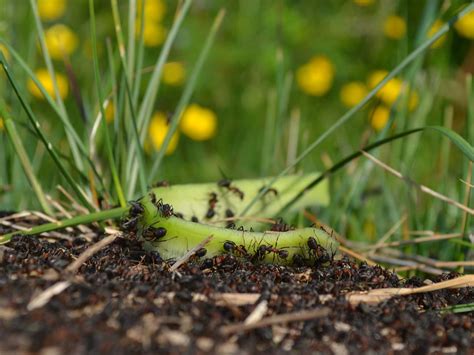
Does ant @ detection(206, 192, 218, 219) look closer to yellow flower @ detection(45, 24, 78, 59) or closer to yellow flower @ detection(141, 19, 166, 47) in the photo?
yellow flower @ detection(45, 24, 78, 59)

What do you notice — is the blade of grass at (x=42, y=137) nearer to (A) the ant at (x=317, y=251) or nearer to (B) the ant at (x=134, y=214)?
(B) the ant at (x=134, y=214)

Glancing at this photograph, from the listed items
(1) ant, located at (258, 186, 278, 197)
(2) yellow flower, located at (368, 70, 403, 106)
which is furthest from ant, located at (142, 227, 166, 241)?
(2) yellow flower, located at (368, 70, 403, 106)

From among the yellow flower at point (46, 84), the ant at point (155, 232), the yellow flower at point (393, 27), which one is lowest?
the ant at point (155, 232)

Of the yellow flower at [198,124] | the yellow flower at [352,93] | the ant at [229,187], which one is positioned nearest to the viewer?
the ant at [229,187]

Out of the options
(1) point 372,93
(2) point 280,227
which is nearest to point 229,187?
(2) point 280,227

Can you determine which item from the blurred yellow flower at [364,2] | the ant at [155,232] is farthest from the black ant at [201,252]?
the blurred yellow flower at [364,2]

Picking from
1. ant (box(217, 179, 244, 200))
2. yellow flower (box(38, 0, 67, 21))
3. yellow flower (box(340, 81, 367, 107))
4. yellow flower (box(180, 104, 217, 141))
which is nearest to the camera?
ant (box(217, 179, 244, 200))

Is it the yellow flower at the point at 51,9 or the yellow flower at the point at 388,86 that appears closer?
the yellow flower at the point at 388,86
